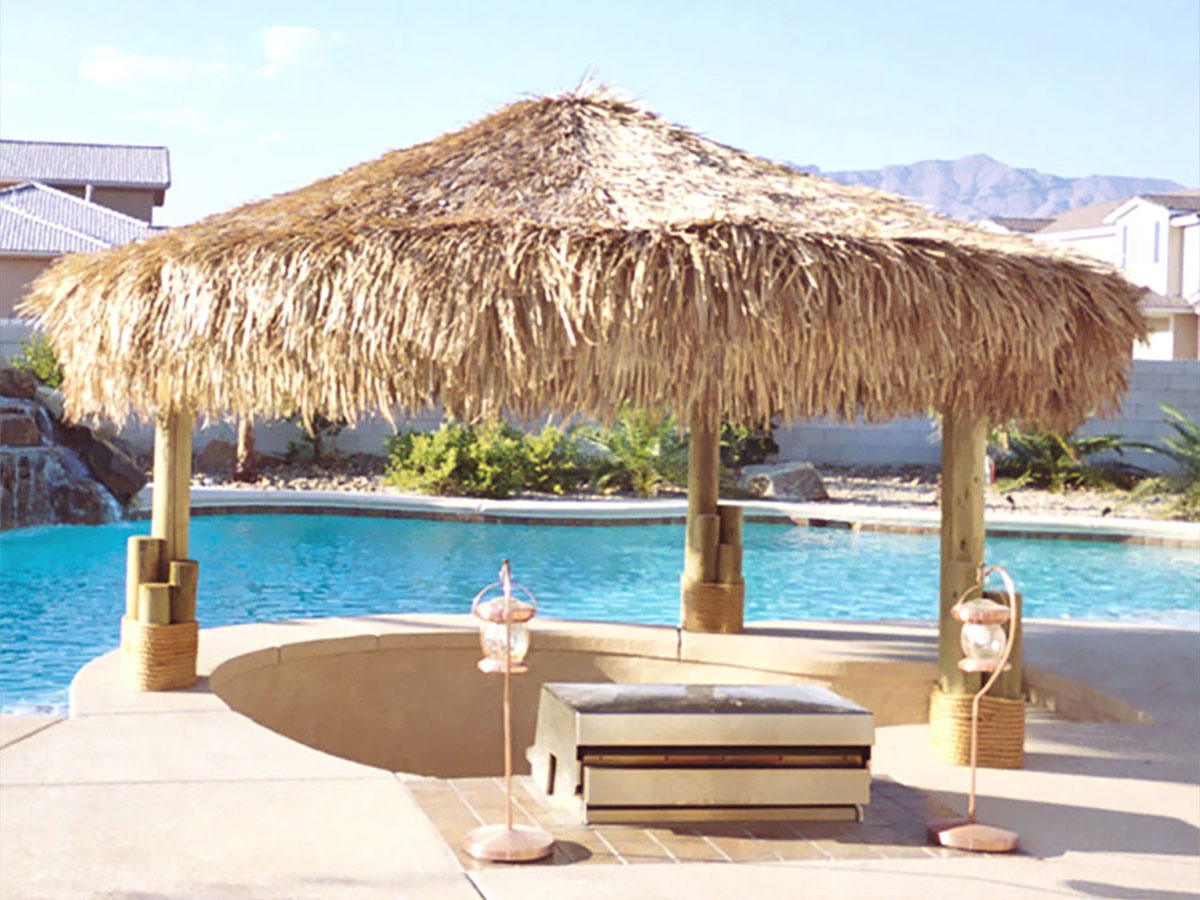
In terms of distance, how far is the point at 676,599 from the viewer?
11281mm

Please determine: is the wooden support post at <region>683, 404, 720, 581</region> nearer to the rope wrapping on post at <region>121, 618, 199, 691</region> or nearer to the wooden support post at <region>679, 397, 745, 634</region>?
the wooden support post at <region>679, 397, 745, 634</region>

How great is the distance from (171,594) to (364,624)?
4.01 feet

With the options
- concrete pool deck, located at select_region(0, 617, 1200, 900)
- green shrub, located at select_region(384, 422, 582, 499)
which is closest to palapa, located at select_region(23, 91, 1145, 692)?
concrete pool deck, located at select_region(0, 617, 1200, 900)

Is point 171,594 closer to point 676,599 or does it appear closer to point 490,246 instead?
point 490,246

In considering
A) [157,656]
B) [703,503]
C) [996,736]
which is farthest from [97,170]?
[996,736]

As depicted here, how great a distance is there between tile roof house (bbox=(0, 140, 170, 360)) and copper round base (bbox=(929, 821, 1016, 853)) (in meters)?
8.37

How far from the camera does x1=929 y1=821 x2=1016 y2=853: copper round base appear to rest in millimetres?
4059

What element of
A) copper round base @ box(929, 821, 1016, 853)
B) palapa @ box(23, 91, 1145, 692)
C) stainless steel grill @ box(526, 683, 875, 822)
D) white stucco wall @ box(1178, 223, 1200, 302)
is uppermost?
white stucco wall @ box(1178, 223, 1200, 302)

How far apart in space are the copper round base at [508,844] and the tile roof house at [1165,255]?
30769 mm

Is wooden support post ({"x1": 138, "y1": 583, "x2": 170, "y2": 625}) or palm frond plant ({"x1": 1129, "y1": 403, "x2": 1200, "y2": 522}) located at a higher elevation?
palm frond plant ({"x1": 1129, "y1": 403, "x2": 1200, "y2": 522})

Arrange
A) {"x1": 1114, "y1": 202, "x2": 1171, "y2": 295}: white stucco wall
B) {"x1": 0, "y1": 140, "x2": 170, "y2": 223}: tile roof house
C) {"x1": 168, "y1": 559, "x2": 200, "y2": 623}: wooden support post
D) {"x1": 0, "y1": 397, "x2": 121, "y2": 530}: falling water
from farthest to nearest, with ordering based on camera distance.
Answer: {"x1": 0, "y1": 140, "x2": 170, "y2": 223}: tile roof house, {"x1": 1114, "y1": 202, "x2": 1171, "y2": 295}: white stucco wall, {"x1": 0, "y1": 397, "x2": 121, "y2": 530}: falling water, {"x1": 168, "y1": 559, "x2": 200, "y2": 623}: wooden support post

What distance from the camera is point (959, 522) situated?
5504 millimetres

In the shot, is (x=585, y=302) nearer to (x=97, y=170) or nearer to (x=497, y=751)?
(x=497, y=751)

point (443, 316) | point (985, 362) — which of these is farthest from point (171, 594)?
point (985, 362)
